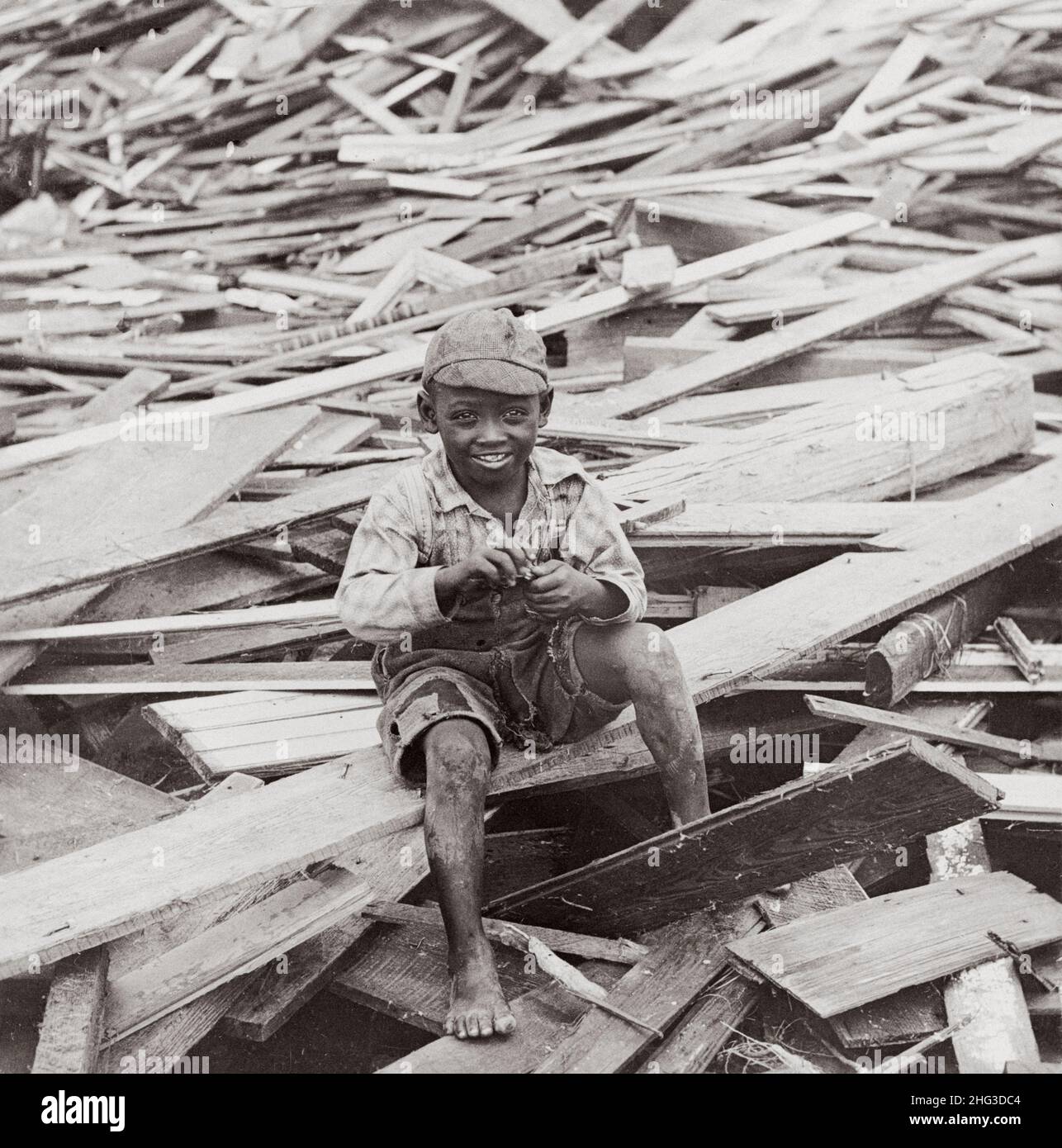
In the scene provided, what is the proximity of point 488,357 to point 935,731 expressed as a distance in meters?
1.86

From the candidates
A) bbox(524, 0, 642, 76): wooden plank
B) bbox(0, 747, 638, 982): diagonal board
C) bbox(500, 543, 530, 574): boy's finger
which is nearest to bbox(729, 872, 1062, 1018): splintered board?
bbox(0, 747, 638, 982): diagonal board

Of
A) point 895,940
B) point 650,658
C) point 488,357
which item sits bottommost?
point 895,940

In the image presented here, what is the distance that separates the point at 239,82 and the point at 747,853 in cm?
856

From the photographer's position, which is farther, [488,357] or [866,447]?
[866,447]

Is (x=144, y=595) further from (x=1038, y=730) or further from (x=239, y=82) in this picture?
(x=239, y=82)

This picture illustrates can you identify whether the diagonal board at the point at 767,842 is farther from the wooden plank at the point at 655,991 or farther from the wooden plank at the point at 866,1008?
the wooden plank at the point at 866,1008

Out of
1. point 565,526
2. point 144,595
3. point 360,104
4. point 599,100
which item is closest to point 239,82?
point 360,104

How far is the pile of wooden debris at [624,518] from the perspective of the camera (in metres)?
3.14

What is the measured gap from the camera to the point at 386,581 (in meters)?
3.28

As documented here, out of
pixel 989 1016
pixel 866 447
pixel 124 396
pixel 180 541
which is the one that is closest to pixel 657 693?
pixel 989 1016

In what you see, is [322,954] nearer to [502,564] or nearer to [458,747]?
[458,747]

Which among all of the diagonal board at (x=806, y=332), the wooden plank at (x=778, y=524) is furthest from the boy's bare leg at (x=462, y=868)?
the diagonal board at (x=806, y=332)

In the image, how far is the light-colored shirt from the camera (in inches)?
130

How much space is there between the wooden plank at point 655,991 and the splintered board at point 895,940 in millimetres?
111
